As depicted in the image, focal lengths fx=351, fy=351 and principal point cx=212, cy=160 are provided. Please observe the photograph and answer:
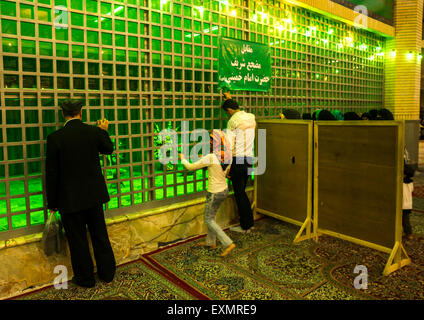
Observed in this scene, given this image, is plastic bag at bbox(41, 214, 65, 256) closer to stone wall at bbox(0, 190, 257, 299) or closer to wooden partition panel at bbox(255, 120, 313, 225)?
stone wall at bbox(0, 190, 257, 299)

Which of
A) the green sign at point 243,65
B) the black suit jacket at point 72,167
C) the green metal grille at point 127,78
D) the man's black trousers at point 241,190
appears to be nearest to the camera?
the black suit jacket at point 72,167

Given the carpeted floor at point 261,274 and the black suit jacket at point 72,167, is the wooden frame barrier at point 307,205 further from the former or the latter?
the black suit jacket at point 72,167

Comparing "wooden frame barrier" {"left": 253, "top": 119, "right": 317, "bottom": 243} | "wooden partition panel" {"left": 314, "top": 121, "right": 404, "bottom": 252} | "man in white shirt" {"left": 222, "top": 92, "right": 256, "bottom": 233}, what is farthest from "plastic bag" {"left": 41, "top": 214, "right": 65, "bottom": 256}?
"wooden partition panel" {"left": 314, "top": 121, "right": 404, "bottom": 252}

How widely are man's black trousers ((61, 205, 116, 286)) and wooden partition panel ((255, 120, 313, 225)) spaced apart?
242 cm

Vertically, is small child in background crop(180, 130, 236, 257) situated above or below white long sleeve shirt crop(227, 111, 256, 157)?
below

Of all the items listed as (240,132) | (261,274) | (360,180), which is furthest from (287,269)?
(240,132)

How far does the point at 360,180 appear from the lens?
392 cm

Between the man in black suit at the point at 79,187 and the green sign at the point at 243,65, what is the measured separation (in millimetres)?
2257

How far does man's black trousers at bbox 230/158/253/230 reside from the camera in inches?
183

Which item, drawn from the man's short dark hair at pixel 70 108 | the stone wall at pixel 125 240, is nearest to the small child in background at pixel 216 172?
the stone wall at pixel 125 240

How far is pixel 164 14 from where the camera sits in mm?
4312

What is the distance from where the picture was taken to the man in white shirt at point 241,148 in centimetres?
456

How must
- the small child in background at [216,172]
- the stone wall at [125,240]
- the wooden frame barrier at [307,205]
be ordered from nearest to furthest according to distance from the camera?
1. the stone wall at [125,240]
2. the small child in background at [216,172]
3. the wooden frame barrier at [307,205]

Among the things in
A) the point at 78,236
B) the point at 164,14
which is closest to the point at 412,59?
the point at 164,14
